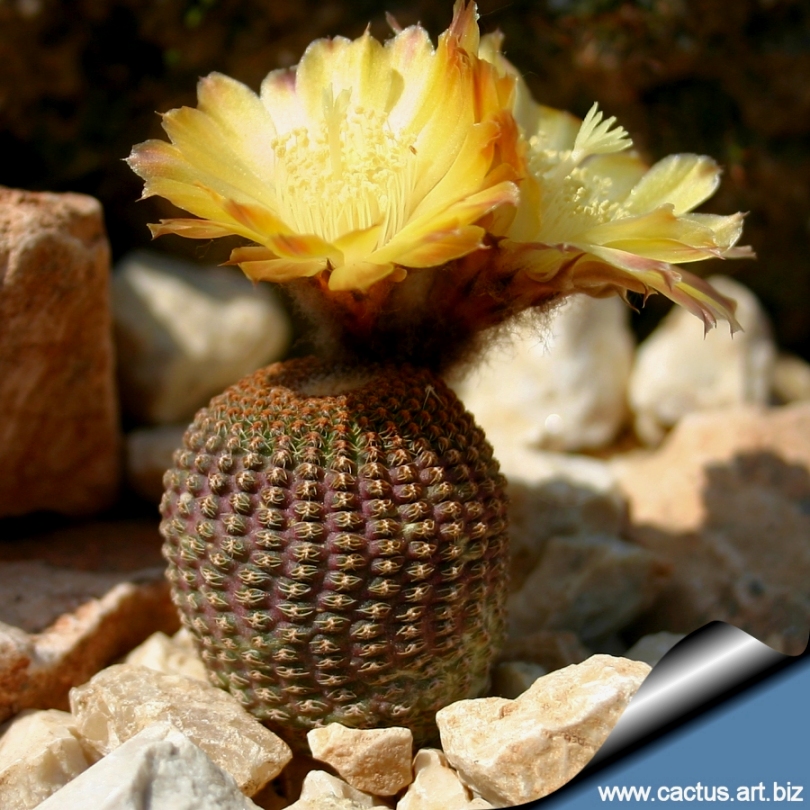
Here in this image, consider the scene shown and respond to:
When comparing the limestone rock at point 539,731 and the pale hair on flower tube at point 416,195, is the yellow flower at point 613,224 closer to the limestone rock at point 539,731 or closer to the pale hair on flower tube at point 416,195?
the pale hair on flower tube at point 416,195

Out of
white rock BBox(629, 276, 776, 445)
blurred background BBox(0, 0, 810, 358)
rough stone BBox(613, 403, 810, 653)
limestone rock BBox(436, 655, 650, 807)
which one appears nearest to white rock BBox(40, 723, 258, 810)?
limestone rock BBox(436, 655, 650, 807)

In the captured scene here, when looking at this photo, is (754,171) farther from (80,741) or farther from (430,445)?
(80,741)

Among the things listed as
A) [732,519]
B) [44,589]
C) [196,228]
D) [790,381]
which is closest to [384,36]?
[196,228]

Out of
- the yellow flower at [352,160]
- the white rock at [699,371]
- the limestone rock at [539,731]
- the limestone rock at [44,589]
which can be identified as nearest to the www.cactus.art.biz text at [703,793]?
the limestone rock at [539,731]

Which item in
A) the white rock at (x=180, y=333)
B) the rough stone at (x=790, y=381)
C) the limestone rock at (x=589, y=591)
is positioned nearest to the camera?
the limestone rock at (x=589, y=591)

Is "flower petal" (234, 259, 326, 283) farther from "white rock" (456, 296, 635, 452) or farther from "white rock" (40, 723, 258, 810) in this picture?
"white rock" (456, 296, 635, 452)

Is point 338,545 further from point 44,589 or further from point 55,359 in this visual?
point 55,359

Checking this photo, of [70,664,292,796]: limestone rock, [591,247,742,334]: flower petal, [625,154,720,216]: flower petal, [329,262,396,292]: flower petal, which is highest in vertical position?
[625,154,720,216]: flower petal
